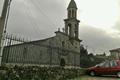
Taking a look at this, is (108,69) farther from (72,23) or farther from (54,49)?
(72,23)

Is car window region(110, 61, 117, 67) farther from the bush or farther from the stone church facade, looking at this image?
the bush

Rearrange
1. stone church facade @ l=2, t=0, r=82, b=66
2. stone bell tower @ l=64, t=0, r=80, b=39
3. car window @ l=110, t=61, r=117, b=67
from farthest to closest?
stone bell tower @ l=64, t=0, r=80, b=39
car window @ l=110, t=61, r=117, b=67
stone church facade @ l=2, t=0, r=82, b=66

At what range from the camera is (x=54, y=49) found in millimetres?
11953

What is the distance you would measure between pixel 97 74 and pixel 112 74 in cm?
141

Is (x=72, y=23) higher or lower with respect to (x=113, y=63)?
higher

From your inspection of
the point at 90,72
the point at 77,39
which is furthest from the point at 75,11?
the point at 90,72

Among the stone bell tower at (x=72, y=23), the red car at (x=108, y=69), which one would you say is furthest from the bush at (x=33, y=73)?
the stone bell tower at (x=72, y=23)

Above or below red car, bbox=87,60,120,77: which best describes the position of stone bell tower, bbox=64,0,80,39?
above

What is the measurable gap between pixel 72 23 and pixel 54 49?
25.9 meters

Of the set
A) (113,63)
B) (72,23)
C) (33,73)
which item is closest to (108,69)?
(113,63)

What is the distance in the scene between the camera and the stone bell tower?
1462 inches

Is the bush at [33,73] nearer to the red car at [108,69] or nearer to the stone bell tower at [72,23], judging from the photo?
the red car at [108,69]

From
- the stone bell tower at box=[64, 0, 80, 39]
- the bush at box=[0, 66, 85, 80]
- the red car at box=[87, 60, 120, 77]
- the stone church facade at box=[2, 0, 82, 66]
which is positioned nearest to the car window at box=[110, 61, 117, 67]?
the red car at box=[87, 60, 120, 77]

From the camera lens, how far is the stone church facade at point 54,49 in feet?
28.7
